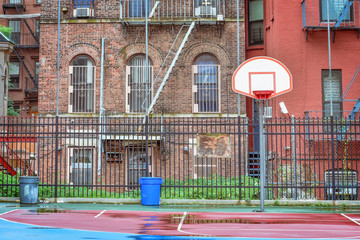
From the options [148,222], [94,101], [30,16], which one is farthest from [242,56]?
[30,16]

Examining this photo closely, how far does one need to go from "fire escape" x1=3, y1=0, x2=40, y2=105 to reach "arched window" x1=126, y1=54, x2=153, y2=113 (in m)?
14.0

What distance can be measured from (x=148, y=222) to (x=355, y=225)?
16.2 ft

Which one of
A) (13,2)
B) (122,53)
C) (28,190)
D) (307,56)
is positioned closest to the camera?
(28,190)

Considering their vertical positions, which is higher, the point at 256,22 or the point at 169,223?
the point at 256,22

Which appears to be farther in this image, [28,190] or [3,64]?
[3,64]

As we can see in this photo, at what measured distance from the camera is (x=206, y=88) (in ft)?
79.3

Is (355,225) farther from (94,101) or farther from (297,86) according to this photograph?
(94,101)

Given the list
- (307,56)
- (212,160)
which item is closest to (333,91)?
(307,56)

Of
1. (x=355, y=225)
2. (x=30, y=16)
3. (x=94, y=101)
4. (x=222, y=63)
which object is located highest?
(x=30, y=16)

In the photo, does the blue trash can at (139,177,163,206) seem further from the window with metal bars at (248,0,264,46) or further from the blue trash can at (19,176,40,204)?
the window with metal bars at (248,0,264,46)

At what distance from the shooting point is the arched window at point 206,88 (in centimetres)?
2409

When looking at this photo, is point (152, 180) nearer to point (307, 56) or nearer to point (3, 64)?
point (307, 56)

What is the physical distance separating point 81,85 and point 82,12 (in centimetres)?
349

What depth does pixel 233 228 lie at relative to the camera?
11570 millimetres
